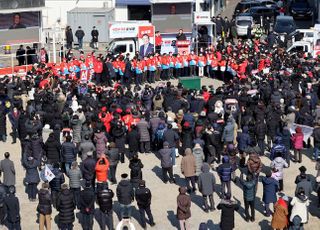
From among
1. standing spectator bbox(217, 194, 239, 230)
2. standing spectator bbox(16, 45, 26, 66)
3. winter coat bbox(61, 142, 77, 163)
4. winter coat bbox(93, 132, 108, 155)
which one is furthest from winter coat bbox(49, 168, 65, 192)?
standing spectator bbox(16, 45, 26, 66)

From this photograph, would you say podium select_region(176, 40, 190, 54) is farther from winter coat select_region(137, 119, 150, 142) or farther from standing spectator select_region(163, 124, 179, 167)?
standing spectator select_region(163, 124, 179, 167)

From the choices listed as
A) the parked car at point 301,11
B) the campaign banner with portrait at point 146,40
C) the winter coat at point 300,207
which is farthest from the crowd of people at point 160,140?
the parked car at point 301,11

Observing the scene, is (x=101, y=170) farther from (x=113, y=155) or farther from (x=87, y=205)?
(x=87, y=205)

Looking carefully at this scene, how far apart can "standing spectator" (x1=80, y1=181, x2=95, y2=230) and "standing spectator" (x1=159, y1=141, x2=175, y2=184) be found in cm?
346

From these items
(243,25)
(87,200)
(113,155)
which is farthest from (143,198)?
(243,25)

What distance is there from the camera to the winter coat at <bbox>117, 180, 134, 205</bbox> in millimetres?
18812

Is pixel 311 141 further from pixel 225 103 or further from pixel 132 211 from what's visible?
pixel 132 211

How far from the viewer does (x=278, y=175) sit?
20734mm

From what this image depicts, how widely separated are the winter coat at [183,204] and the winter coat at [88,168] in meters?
3.32

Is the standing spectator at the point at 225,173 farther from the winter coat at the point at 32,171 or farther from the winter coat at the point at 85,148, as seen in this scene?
the winter coat at the point at 32,171

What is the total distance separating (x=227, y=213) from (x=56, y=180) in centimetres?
493

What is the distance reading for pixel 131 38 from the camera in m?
37.4

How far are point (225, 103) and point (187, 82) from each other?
26.4 ft

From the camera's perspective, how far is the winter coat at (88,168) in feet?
67.6
